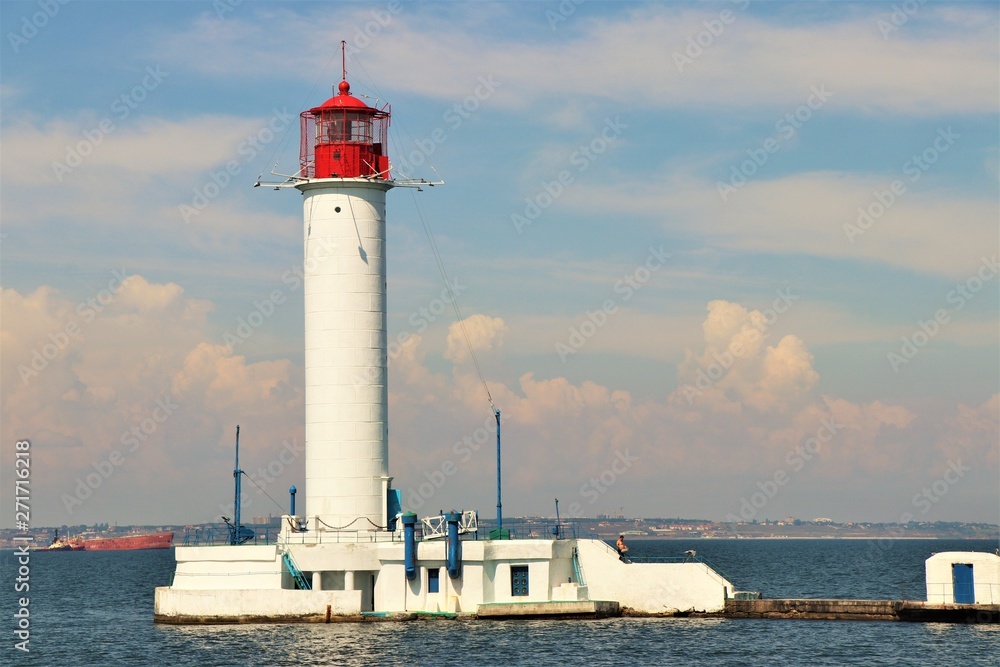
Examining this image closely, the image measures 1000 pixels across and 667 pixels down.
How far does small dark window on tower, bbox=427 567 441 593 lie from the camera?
1732 inches

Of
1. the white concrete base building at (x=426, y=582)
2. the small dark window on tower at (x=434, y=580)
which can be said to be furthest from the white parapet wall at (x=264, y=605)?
the small dark window on tower at (x=434, y=580)

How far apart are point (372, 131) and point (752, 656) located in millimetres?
22219

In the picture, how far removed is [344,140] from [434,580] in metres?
15.6

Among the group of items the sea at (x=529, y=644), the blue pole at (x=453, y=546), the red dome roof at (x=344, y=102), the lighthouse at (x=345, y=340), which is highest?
the red dome roof at (x=344, y=102)

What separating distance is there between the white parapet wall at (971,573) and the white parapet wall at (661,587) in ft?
22.1

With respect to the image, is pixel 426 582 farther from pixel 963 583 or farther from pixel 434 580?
pixel 963 583

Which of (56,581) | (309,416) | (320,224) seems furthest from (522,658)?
(56,581)

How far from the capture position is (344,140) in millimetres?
46500

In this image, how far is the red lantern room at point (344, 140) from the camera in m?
46.2

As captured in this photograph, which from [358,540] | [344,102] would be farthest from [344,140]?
[358,540]

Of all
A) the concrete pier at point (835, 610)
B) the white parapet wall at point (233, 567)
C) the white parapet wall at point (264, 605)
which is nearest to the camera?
the white parapet wall at point (264, 605)

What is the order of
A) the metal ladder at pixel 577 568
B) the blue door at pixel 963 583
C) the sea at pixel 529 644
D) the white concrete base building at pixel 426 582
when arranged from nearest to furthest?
1. the sea at pixel 529 644
2. the blue door at pixel 963 583
3. the white concrete base building at pixel 426 582
4. the metal ladder at pixel 577 568

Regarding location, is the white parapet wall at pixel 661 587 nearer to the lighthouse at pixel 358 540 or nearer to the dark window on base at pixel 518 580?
the lighthouse at pixel 358 540

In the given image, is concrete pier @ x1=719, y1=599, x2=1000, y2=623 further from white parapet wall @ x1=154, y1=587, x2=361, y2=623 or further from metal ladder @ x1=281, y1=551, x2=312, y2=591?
metal ladder @ x1=281, y1=551, x2=312, y2=591
